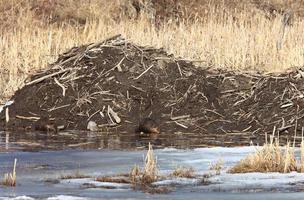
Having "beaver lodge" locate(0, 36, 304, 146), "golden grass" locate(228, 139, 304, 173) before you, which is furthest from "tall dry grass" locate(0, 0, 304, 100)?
"golden grass" locate(228, 139, 304, 173)

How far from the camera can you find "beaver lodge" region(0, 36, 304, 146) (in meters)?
12.1

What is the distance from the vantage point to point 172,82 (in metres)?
13.2

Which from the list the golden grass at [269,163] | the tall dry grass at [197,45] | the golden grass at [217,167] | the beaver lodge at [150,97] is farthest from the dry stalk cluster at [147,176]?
the tall dry grass at [197,45]

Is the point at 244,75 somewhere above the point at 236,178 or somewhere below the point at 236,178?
above

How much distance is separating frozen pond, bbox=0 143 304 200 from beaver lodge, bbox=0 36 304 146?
246 centimetres

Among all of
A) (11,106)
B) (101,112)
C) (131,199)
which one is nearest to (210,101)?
(101,112)

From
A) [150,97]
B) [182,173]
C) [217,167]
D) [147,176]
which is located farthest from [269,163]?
[150,97]

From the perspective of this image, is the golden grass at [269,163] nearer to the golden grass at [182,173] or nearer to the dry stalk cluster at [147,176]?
the golden grass at [182,173]

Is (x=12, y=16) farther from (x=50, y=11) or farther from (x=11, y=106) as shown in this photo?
(x=11, y=106)

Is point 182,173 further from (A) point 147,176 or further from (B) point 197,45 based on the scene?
(B) point 197,45

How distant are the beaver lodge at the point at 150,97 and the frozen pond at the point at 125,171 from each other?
246cm

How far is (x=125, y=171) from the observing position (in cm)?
784

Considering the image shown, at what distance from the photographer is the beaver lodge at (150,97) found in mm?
12117

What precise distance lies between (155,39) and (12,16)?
1304 cm
